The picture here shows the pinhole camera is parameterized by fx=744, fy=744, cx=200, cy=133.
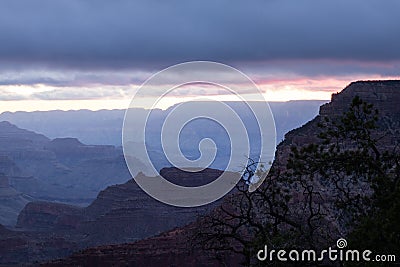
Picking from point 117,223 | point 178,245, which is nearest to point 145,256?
point 178,245

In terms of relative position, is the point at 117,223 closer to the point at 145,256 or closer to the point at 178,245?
the point at 145,256

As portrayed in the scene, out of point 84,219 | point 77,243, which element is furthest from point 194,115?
point 84,219

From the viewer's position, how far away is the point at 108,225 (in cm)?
11019

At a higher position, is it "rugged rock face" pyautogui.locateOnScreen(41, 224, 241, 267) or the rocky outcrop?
"rugged rock face" pyautogui.locateOnScreen(41, 224, 241, 267)

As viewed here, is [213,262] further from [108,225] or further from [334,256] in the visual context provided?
[108,225]

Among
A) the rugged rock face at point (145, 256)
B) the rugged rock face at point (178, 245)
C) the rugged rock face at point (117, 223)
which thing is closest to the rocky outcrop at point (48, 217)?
the rugged rock face at point (117, 223)

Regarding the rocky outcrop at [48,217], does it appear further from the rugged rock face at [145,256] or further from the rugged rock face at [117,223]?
the rugged rock face at [145,256]

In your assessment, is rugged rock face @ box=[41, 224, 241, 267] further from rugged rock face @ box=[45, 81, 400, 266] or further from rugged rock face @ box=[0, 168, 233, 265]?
rugged rock face @ box=[0, 168, 233, 265]

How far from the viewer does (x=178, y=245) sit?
2438 inches

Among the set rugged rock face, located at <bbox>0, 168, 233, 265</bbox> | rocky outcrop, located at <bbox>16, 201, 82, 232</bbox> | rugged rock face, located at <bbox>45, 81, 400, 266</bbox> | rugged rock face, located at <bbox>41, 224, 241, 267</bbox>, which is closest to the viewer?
rugged rock face, located at <bbox>41, 224, 241, 267</bbox>

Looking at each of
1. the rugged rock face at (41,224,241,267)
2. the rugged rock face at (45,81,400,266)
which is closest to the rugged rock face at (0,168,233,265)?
the rugged rock face at (45,81,400,266)

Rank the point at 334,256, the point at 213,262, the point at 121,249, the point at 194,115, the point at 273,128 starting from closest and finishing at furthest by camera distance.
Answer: the point at 334,256 < the point at 273,128 < the point at 194,115 < the point at 213,262 < the point at 121,249

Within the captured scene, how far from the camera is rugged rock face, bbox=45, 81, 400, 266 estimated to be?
6034cm

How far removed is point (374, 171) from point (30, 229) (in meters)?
124
